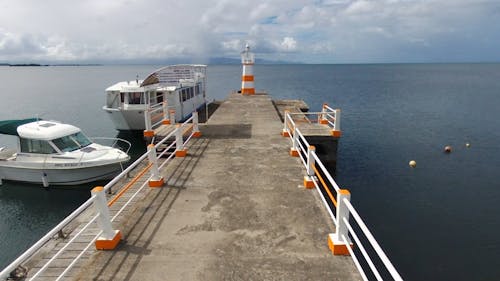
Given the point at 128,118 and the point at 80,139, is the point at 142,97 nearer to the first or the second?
the point at 128,118

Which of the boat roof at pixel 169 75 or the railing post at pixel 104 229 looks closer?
the railing post at pixel 104 229

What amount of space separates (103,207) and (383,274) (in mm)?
9689

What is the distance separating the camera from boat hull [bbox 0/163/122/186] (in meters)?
16.4

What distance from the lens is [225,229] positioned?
5984mm

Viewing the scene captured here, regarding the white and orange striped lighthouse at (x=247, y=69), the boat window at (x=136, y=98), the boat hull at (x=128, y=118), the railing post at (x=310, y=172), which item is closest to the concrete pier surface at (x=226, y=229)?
the railing post at (x=310, y=172)

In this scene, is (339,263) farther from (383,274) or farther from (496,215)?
(496,215)

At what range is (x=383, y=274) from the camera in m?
10.9

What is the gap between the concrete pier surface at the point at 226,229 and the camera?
485cm

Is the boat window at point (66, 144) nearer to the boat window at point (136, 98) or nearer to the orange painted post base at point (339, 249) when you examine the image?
the boat window at point (136, 98)

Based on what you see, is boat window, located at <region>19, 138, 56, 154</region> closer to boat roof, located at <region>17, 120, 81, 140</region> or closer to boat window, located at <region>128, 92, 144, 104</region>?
A: boat roof, located at <region>17, 120, 81, 140</region>

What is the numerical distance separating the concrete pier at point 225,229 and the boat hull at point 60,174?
930cm

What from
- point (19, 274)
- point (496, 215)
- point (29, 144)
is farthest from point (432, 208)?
point (29, 144)

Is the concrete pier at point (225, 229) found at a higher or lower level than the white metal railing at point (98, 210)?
lower

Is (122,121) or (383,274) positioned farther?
(122,121)
